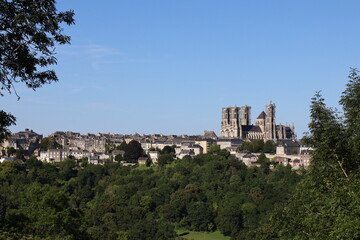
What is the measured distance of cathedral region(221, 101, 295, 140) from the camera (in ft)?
391

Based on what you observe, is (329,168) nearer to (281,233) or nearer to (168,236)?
(281,233)

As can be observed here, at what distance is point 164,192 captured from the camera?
71688 mm

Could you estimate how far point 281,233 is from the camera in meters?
15.7

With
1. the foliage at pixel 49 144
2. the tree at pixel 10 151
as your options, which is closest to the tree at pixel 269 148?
the foliage at pixel 49 144

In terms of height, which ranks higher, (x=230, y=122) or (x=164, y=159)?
(x=230, y=122)

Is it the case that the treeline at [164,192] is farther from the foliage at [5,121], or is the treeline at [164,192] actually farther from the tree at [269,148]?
the foliage at [5,121]

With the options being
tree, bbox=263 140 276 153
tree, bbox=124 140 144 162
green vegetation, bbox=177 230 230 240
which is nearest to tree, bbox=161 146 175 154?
tree, bbox=124 140 144 162

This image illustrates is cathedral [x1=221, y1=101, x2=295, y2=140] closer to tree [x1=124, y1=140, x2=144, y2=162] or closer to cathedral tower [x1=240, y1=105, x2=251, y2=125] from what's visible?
cathedral tower [x1=240, y1=105, x2=251, y2=125]

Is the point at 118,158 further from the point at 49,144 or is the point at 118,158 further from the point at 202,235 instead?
the point at 202,235

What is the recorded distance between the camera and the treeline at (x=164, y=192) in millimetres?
55125

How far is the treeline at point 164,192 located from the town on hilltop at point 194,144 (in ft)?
23.9

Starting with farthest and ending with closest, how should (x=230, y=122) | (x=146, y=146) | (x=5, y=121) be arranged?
(x=230, y=122)
(x=146, y=146)
(x=5, y=121)

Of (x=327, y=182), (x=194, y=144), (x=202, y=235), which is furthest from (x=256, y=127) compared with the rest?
(x=327, y=182)

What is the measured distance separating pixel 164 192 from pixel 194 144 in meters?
36.9
